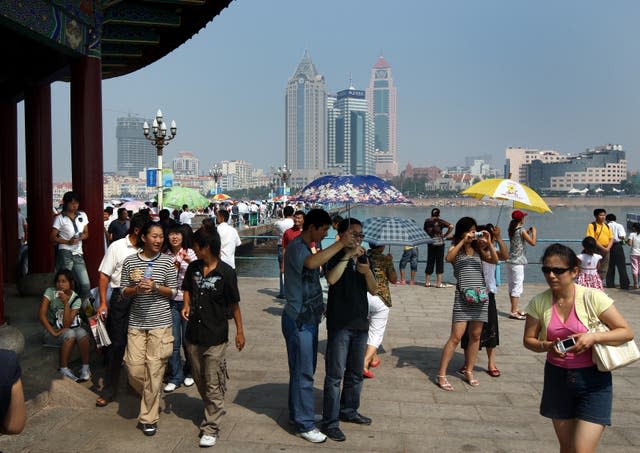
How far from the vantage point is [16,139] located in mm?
10555

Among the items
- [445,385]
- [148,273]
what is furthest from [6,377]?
[445,385]

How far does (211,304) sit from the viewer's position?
4688 millimetres

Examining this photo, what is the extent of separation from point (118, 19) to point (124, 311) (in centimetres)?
458

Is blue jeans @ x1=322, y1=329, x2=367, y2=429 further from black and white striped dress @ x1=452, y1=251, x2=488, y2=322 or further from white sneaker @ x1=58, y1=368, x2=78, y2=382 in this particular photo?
white sneaker @ x1=58, y1=368, x2=78, y2=382

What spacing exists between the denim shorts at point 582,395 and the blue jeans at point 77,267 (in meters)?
5.71

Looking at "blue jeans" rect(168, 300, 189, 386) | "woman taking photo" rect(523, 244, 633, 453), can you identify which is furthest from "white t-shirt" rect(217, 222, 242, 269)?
"woman taking photo" rect(523, 244, 633, 453)

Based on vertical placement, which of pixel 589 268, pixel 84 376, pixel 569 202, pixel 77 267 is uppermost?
pixel 77 267

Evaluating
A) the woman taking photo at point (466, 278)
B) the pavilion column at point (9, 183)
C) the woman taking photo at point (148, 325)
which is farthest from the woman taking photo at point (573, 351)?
the pavilion column at point (9, 183)

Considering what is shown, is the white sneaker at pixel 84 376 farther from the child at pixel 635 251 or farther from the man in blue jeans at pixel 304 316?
the child at pixel 635 251

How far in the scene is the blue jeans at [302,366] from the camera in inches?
183

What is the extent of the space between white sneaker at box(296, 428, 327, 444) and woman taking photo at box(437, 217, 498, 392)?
180cm

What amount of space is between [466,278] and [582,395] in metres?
2.70

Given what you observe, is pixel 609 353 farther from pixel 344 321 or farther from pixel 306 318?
pixel 306 318

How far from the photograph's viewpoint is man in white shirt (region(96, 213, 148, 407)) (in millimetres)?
5477
